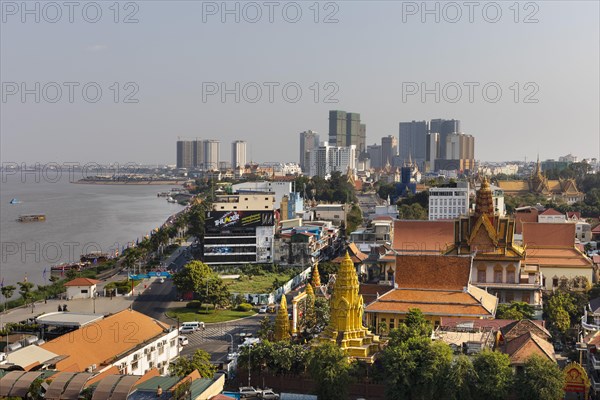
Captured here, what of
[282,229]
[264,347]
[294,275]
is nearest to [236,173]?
[282,229]

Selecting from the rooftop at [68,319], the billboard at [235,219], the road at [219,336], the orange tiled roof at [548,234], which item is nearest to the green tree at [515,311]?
the orange tiled roof at [548,234]

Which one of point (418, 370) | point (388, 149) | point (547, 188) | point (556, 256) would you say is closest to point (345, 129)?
point (388, 149)

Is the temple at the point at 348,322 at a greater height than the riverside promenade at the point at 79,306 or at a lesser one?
greater

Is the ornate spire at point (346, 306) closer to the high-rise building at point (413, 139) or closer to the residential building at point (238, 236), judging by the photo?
the residential building at point (238, 236)

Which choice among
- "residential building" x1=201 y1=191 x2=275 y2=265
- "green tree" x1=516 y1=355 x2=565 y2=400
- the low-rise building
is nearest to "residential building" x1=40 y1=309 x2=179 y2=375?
"green tree" x1=516 y1=355 x2=565 y2=400

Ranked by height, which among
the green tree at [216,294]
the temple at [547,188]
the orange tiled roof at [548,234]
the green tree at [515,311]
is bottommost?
the green tree at [216,294]

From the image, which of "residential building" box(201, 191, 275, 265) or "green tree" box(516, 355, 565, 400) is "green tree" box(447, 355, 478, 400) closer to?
"green tree" box(516, 355, 565, 400)
